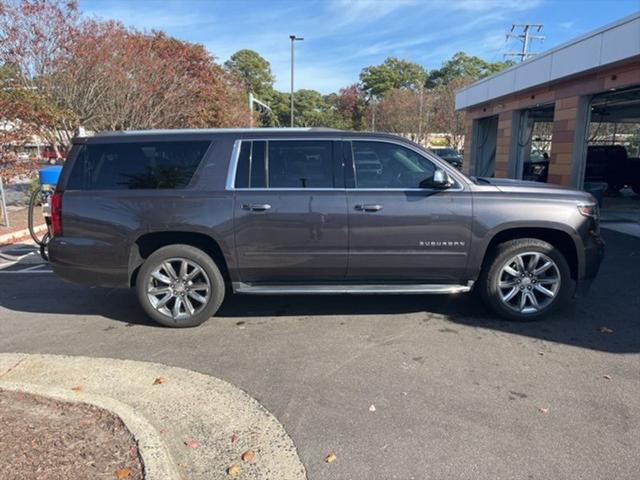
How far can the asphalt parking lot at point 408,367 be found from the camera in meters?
2.86

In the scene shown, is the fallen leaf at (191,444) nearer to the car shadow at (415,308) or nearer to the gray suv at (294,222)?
the gray suv at (294,222)

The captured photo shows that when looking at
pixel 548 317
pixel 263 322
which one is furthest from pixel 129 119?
pixel 548 317

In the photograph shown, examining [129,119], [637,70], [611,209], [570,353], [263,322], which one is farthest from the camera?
[129,119]

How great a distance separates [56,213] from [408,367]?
3.54 m

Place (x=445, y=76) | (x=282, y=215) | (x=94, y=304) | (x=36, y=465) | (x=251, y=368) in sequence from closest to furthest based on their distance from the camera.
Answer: (x=36, y=465) → (x=251, y=368) → (x=282, y=215) → (x=94, y=304) → (x=445, y=76)

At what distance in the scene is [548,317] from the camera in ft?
16.5

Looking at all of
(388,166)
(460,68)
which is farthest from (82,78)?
(460,68)

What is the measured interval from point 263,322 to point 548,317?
9.62 feet

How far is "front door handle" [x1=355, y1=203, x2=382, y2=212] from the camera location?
4.63m

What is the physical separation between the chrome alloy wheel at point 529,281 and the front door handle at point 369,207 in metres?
1.40

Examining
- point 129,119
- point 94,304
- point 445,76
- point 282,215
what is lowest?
point 94,304

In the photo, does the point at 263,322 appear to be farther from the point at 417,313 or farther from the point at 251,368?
the point at 417,313

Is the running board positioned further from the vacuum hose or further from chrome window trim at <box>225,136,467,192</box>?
the vacuum hose

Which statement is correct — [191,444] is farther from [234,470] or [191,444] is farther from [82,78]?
[82,78]
